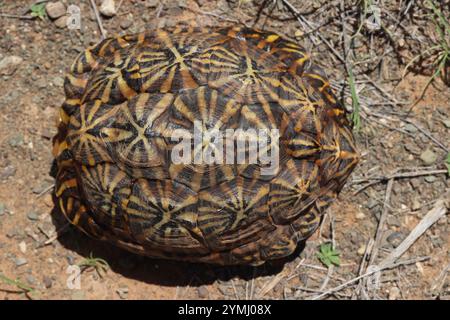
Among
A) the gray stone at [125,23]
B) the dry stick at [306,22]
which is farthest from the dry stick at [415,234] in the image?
the gray stone at [125,23]

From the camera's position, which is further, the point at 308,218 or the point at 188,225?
the point at 308,218

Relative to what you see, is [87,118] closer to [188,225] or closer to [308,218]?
[188,225]

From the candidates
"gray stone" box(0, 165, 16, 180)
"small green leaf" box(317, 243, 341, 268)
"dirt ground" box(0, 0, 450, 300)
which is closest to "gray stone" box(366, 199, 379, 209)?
"dirt ground" box(0, 0, 450, 300)

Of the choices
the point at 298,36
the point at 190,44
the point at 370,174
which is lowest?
the point at 370,174

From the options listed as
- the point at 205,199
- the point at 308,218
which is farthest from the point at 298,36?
the point at 205,199

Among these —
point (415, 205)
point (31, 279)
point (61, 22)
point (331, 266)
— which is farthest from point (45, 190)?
point (415, 205)

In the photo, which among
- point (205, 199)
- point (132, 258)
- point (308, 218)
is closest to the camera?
point (205, 199)

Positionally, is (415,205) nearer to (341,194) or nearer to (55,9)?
(341,194)
